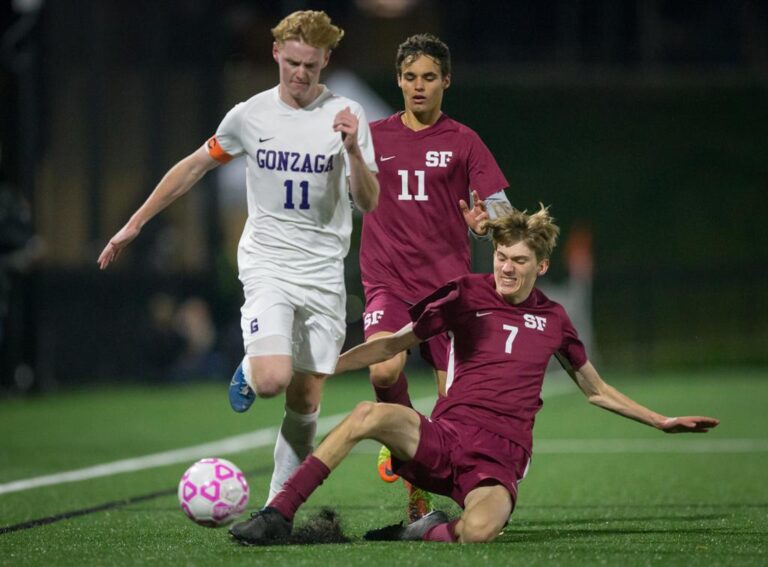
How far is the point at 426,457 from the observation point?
595 cm

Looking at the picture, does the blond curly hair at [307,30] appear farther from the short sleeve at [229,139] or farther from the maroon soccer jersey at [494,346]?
the maroon soccer jersey at [494,346]

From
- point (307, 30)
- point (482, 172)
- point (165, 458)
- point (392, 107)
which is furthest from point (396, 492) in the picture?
point (392, 107)

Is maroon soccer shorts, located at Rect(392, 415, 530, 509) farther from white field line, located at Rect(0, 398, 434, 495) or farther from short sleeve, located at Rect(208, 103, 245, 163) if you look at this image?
white field line, located at Rect(0, 398, 434, 495)

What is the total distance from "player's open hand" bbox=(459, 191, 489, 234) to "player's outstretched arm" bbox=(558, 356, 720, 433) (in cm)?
79

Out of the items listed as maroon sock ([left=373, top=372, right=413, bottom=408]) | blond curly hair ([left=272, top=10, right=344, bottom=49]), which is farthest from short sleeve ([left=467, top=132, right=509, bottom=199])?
blond curly hair ([left=272, top=10, right=344, bottom=49])

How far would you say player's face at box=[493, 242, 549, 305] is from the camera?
6.27 meters

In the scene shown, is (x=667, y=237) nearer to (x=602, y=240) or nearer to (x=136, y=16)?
(x=602, y=240)

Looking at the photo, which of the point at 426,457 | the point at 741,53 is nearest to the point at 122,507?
the point at 426,457

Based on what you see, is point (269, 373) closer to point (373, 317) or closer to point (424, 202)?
point (373, 317)

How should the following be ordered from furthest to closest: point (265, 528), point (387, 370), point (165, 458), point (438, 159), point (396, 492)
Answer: point (165, 458) < point (396, 492) < point (438, 159) < point (387, 370) < point (265, 528)

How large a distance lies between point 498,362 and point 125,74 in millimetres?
13141

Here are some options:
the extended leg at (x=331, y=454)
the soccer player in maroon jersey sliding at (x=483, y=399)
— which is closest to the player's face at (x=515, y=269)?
the soccer player in maroon jersey sliding at (x=483, y=399)

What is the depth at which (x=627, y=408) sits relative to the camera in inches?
245

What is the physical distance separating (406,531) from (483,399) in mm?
685
